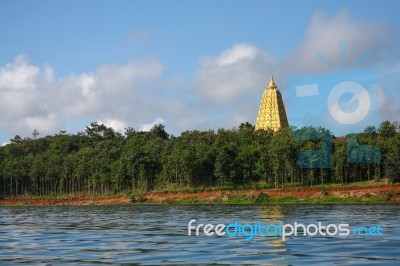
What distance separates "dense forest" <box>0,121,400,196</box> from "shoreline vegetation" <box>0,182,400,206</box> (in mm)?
5096

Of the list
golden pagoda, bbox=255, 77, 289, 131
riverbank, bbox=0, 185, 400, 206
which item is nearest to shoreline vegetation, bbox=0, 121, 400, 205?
riverbank, bbox=0, 185, 400, 206

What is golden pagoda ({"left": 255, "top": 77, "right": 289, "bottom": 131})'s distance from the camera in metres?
120

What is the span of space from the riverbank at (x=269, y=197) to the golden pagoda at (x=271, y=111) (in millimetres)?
36025

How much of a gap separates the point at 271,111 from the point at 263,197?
46367mm

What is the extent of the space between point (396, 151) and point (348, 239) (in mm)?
56437

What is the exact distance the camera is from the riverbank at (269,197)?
6925cm

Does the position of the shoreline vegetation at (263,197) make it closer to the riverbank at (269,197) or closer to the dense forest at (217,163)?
the riverbank at (269,197)

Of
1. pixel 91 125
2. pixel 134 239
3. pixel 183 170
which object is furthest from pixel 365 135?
pixel 91 125

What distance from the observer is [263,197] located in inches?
3036

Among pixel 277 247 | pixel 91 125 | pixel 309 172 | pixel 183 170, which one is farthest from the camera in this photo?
pixel 91 125

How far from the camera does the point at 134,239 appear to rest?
26.6 metres

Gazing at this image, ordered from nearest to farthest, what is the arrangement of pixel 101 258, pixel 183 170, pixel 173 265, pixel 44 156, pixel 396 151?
pixel 173 265, pixel 101 258, pixel 396 151, pixel 183 170, pixel 44 156

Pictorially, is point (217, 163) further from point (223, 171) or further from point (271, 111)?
point (271, 111)

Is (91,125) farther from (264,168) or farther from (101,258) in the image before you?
(101,258)
